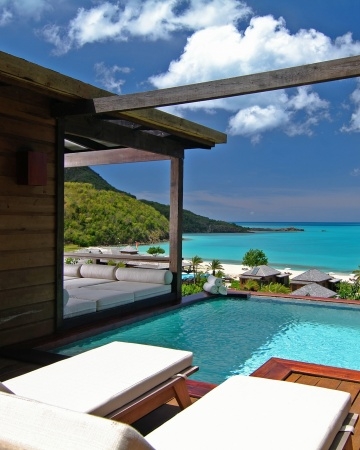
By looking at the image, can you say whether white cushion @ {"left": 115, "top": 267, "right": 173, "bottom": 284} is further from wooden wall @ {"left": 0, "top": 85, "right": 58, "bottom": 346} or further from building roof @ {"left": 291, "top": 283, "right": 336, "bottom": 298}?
building roof @ {"left": 291, "top": 283, "right": 336, "bottom": 298}

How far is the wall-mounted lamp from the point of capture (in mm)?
4406

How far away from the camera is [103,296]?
569cm

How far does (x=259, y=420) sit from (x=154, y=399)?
0.71 meters

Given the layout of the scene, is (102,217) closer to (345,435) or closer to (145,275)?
(145,275)

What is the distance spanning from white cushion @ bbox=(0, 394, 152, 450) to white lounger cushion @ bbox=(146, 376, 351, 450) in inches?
21.4

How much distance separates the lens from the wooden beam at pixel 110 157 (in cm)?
700

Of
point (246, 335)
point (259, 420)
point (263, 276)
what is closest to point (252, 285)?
point (263, 276)

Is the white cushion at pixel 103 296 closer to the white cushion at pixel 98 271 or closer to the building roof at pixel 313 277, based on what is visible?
the white cushion at pixel 98 271

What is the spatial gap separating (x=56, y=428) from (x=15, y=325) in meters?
3.49

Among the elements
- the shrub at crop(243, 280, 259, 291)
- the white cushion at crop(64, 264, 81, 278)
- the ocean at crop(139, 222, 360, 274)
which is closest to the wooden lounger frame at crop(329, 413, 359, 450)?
the white cushion at crop(64, 264, 81, 278)

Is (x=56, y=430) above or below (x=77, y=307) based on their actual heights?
above

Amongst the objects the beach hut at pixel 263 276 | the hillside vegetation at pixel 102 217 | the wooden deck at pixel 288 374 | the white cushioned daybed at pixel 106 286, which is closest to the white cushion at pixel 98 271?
the white cushioned daybed at pixel 106 286

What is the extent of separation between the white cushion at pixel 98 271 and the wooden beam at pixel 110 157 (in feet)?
5.16

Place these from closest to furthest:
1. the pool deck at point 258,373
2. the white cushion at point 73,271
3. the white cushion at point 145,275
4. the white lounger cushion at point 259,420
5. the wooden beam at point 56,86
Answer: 1. the white lounger cushion at point 259,420
2. the pool deck at point 258,373
3. the wooden beam at point 56,86
4. the white cushion at point 145,275
5. the white cushion at point 73,271
